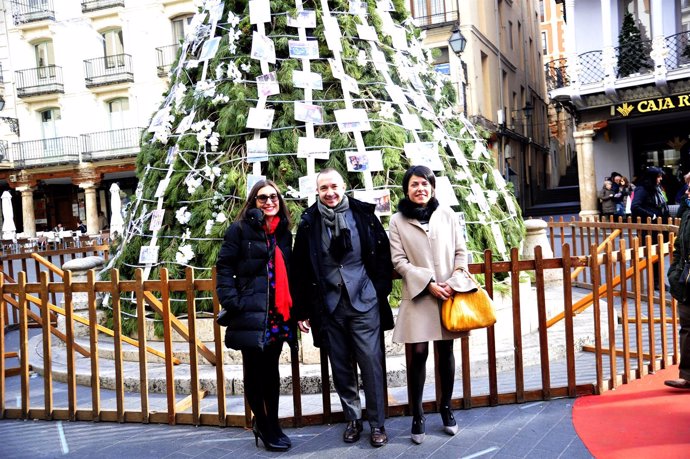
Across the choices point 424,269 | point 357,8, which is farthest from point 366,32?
point 424,269

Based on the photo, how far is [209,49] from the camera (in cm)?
732

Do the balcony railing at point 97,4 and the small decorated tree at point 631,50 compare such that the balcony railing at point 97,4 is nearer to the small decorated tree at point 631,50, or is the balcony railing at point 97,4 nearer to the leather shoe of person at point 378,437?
the small decorated tree at point 631,50

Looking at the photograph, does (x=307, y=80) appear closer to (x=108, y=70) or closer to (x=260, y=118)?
(x=260, y=118)

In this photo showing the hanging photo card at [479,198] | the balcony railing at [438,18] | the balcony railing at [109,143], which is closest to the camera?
the hanging photo card at [479,198]

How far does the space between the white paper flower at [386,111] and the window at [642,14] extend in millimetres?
16793

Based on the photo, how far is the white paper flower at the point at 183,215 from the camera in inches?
259

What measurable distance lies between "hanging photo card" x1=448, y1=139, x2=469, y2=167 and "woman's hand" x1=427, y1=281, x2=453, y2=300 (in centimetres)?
351

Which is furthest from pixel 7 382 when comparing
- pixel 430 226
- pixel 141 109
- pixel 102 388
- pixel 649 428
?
pixel 141 109

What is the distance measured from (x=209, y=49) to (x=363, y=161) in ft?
7.88

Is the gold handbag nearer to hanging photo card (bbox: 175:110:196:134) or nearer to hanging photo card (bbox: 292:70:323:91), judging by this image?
hanging photo card (bbox: 292:70:323:91)

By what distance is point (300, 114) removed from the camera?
6590mm

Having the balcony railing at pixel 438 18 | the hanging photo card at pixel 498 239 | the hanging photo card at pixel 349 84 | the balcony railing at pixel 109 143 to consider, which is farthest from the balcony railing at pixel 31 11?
the hanging photo card at pixel 498 239

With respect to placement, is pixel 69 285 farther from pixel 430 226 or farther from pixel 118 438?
pixel 430 226

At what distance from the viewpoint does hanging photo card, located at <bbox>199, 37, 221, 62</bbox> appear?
7.27 meters
